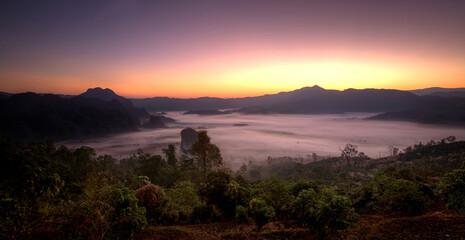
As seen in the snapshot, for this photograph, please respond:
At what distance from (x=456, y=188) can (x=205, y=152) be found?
31.6m

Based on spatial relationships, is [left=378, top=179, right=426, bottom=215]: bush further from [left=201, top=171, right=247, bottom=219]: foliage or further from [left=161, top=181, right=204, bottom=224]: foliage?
[left=161, top=181, right=204, bottom=224]: foliage

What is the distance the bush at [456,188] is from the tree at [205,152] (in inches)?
1180

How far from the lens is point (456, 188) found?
1096 centimetres

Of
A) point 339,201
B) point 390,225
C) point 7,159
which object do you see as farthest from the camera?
point 7,159

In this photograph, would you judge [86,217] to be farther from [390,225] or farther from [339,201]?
[390,225]

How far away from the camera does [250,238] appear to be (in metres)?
10.1

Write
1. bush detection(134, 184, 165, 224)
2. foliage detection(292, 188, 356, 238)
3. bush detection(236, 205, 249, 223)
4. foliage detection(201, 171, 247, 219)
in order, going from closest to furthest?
foliage detection(292, 188, 356, 238) < bush detection(134, 184, 165, 224) < bush detection(236, 205, 249, 223) < foliage detection(201, 171, 247, 219)

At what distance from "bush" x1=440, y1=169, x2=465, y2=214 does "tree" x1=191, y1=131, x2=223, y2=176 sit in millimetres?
29981

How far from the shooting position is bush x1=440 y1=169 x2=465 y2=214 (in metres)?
10.7

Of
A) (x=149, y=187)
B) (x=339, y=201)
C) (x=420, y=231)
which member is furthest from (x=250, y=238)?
(x=420, y=231)

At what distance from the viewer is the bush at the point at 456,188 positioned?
420 inches

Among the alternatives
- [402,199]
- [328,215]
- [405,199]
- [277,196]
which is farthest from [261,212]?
[405,199]

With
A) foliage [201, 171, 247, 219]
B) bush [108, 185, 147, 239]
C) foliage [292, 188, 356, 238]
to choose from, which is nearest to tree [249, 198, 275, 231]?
foliage [292, 188, 356, 238]

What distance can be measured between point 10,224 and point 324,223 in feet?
38.9
